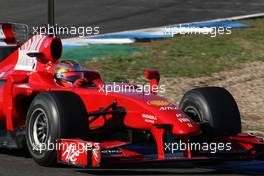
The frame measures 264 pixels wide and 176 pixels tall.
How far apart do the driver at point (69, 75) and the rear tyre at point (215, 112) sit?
130 cm

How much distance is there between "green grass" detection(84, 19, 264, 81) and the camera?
1598 cm

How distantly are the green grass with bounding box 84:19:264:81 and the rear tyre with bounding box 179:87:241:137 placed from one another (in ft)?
18.1

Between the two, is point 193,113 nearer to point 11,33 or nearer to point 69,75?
point 69,75

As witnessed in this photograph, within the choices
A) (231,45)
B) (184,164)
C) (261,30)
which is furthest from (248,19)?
(184,164)

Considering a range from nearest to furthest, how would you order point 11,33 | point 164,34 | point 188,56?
point 11,33, point 188,56, point 164,34

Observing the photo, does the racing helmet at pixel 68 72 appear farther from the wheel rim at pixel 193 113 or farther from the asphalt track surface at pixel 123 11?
the asphalt track surface at pixel 123 11

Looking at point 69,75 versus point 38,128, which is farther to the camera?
point 69,75

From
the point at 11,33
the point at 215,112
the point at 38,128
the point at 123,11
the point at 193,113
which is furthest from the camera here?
the point at 123,11

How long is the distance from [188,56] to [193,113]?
7654 mm

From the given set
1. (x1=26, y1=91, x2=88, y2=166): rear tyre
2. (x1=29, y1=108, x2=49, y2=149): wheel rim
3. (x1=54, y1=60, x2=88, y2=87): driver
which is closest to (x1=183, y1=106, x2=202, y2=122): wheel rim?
(x1=54, y1=60, x2=88, y2=87): driver

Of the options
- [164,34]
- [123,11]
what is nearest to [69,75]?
[164,34]

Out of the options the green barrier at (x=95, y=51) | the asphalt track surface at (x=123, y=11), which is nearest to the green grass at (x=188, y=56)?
the green barrier at (x=95, y=51)

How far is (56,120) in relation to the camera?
8.83 meters

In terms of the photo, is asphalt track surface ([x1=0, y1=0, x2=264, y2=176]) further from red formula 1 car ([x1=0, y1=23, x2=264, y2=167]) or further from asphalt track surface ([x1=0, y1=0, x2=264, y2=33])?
red formula 1 car ([x1=0, y1=23, x2=264, y2=167])
